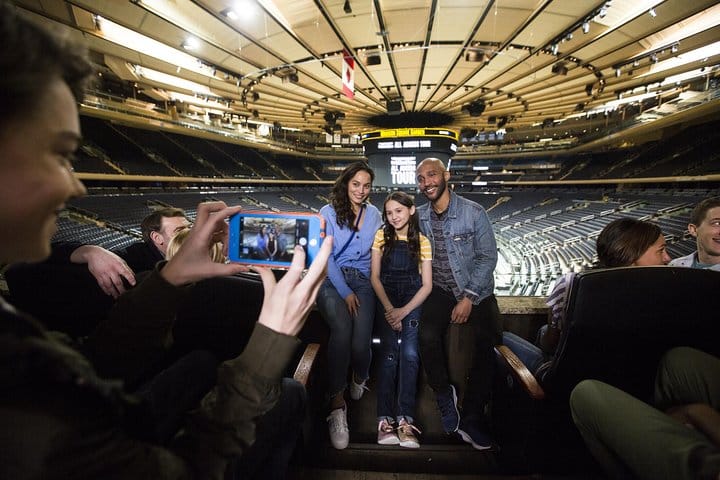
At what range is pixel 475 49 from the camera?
5297 mm

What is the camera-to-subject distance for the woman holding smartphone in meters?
2.09

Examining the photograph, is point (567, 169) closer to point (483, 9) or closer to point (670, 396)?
point (483, 9)

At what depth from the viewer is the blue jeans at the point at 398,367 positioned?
6.89 feet

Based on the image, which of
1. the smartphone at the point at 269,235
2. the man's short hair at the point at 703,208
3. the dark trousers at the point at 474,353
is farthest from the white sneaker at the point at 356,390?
the man's short hair at the point at 703,208

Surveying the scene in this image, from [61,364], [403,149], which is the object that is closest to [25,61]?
[61,364]

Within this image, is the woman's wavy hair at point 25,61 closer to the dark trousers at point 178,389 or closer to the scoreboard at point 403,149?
the dark trousers at point 178,389

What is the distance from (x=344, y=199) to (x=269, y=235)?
50.4 inches

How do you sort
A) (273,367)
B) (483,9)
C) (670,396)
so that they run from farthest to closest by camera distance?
1. (483,9)
2. (670,396)
3. (273,367)

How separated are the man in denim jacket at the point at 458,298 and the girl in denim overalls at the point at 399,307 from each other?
0.40 ft

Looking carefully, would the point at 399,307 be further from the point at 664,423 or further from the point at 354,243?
the point at 664,423

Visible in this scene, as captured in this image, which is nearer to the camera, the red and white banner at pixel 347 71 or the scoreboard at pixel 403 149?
the red and white banner at pixel 347 71

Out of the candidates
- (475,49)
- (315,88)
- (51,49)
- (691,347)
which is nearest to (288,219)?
(51,49)

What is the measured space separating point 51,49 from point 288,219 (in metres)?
0.89

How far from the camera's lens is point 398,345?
7.45ft
